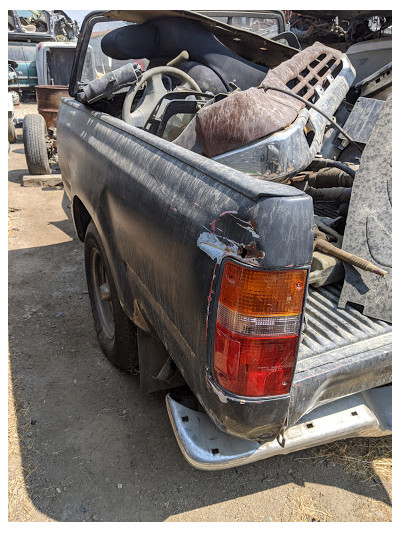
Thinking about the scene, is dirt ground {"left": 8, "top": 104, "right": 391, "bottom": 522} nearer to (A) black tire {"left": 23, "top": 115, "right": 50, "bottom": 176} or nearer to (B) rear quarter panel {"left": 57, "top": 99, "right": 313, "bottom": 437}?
(B) rear quarter panel {"left": 57, "top": 99, "right": 313, "bottom": 437}

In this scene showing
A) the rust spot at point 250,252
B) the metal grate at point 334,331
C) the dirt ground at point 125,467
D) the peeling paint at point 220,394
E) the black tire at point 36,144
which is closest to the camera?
the rust spot at point 250,252

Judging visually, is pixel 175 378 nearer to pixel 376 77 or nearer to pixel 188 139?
pixel 188 139

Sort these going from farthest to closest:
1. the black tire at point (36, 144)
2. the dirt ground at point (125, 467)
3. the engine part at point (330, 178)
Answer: the black tire at point (36, 144), the engine part at point (330, 178), the dirt ground at point (125, 467)

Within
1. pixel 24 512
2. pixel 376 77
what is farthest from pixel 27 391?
pixel 376 77

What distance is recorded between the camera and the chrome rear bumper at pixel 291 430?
4.85 ft

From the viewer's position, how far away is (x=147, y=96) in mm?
3006

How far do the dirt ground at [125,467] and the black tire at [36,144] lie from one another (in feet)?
15.0

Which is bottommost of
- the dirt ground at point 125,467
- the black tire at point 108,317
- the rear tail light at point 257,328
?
the dirt ground at point 125,467

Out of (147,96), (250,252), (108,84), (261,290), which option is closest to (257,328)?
(261,290)

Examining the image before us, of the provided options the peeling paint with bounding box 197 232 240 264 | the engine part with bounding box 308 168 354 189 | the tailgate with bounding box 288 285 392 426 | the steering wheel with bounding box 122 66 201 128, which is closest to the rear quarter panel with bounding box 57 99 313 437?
the peeling paint with bounding box 197 232 240 264

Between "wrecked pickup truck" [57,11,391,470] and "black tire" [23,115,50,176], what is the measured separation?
12.8 ft

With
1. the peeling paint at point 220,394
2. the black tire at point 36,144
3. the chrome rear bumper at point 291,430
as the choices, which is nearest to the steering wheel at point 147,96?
the chrome rear bumper at point 291,430

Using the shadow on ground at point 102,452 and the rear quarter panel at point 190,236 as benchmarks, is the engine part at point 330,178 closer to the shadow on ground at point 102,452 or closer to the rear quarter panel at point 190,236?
the rear quarter panel at point 190,236

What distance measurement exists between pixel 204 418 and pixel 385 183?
1.22 meters
